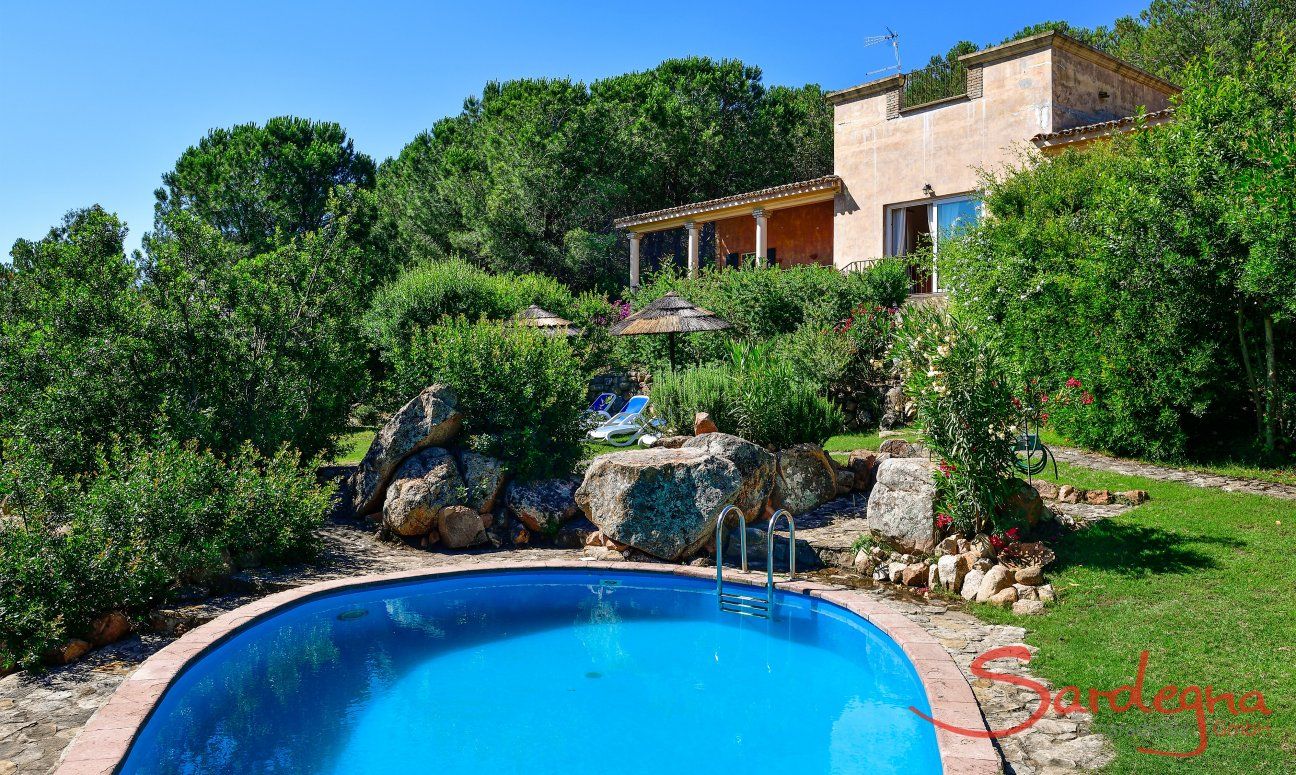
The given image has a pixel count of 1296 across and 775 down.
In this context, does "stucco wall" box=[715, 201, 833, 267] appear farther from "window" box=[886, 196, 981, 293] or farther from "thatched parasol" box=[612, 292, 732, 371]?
"thatched parasol" box=[612, 292, 732, 371]

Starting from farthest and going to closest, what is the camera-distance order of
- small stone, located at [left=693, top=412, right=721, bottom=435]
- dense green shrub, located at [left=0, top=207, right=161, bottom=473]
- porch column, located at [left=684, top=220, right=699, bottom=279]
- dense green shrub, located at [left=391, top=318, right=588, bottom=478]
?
1. porch column, located at [left=684, top=220, right=699, bottom=279]
2. small stone, located at [left=693, top=412, right=721, bottom=435]
3. dense green shrub, located at [left=391, top=318, right=588, bottom=478]
4. dense green shrub, located at [left=0, top=207, right=161, bottom=473]

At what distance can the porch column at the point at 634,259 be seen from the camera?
29.9 metres

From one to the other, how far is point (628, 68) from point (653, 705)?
129 ft

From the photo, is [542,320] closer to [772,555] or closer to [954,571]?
[772,555]

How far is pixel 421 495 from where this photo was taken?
10.2 m

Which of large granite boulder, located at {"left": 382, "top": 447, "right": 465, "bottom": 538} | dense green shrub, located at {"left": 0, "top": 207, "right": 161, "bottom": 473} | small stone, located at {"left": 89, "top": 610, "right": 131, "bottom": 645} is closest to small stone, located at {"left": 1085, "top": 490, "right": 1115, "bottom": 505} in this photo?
large granite boulder, located at {"left": 382, "top": 447, "right": 465, "bottom": 538}

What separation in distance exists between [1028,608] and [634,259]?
79.9 feet

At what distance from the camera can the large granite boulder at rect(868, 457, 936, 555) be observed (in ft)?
27.9

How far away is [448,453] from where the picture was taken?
10.7m

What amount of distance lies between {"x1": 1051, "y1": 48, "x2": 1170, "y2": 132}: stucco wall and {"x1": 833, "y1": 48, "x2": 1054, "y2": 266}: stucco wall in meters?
0.37

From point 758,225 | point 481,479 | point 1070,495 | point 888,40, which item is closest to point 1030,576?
point 1070,495

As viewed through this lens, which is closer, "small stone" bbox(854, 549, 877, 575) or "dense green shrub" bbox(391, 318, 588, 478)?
"small stone" bbox(854, 549, 877, 575)

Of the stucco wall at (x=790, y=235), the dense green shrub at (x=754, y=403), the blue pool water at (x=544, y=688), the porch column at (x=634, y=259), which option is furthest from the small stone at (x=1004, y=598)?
the porch column at (x=634, y=259)

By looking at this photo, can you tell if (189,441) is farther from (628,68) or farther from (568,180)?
(628,68)
